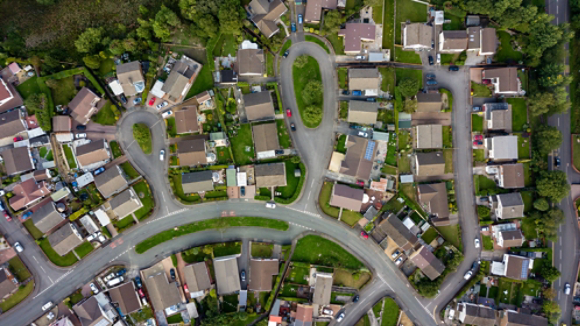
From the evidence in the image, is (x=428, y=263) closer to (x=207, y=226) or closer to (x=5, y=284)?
(x=207, y=226)

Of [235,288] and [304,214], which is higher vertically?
[304,214]

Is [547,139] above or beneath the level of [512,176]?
above

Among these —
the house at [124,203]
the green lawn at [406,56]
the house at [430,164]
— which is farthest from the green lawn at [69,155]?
the house at [430,164]

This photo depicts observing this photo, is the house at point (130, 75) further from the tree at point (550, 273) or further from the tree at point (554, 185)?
the tree at point (550, 273)

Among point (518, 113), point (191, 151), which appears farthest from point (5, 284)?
point (518, 113)

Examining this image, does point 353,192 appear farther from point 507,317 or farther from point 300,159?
point 507,317

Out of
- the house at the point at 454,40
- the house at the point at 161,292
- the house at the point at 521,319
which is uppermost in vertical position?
the house at the point at 454,40

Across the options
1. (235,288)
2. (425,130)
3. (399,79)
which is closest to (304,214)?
(235,288)
